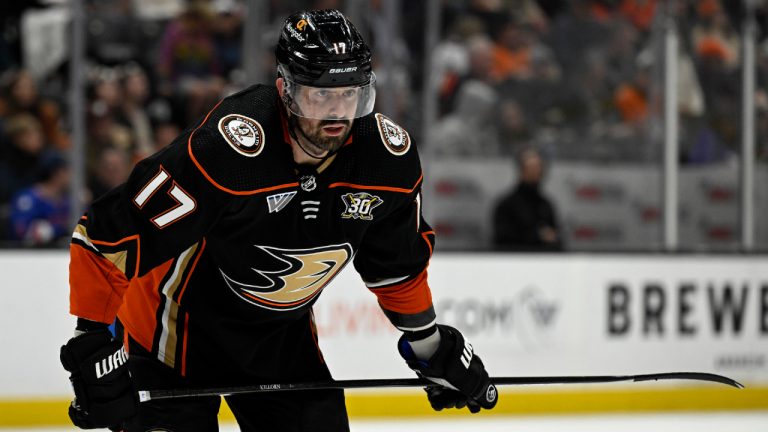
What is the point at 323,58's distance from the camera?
2.27 metres

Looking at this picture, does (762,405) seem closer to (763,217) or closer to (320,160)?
(763,217)

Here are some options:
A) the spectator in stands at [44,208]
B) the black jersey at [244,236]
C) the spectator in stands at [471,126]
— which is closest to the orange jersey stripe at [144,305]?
the black jersey at [244,236]

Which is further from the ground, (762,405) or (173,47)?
(173,47)

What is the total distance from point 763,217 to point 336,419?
13.2 feet

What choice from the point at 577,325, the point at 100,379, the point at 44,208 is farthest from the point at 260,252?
the point at 577,325

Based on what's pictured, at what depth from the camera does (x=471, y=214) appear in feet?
18.7

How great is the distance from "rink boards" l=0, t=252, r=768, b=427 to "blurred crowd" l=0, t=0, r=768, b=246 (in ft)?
2.46

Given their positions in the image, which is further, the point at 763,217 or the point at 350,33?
the point at 763,217

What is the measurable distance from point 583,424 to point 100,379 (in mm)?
3179

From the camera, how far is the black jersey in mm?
2225

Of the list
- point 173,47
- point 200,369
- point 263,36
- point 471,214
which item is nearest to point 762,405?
point 471,214

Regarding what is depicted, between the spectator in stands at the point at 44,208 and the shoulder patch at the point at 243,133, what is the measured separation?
2855 mm

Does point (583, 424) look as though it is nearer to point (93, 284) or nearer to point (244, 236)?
point (244, 236)

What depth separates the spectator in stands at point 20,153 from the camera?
509cm
